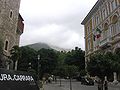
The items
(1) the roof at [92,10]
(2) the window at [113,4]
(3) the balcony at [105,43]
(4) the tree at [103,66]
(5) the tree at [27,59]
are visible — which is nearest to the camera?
(4) the tree at [103,66]

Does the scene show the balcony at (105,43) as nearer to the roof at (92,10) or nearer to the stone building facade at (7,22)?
the roof at (92,10)

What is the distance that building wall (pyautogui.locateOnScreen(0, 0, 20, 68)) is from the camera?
96.8 feet

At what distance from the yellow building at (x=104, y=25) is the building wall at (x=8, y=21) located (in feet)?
51.8

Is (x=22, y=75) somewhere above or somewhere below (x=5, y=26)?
below

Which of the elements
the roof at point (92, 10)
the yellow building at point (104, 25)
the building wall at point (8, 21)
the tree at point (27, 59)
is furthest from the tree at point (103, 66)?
the tree at point (27, 59)

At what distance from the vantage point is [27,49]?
50156 millimetres

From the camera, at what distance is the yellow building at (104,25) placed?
32.2 metres

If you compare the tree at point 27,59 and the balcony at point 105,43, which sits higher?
the balcony at point 105,43

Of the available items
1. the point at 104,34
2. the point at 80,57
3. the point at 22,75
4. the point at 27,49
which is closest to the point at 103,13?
the point at 104,34

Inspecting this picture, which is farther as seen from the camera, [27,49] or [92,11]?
[27,49]

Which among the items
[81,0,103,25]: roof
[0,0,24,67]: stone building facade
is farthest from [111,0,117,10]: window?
[0,0,24,67]: stone building facade

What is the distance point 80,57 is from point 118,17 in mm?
32876

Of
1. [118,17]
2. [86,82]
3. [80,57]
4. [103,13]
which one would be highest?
[103,13]

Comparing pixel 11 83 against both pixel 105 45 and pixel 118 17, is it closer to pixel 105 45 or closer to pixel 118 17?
pixel 118 17
